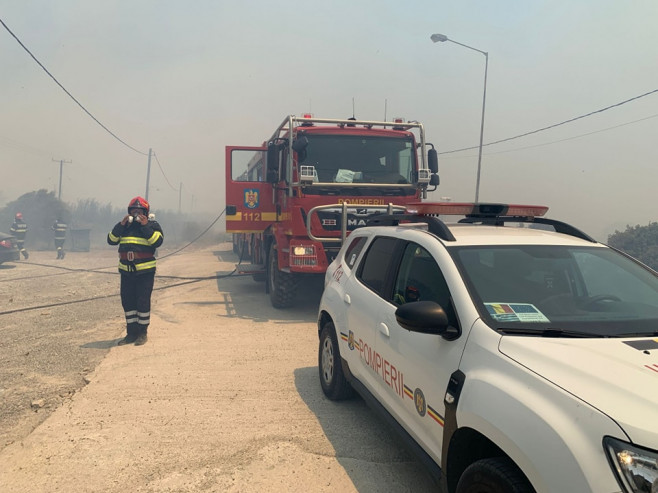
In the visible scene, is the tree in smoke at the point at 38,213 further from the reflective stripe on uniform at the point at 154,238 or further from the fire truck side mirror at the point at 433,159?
the fire truck side mirror at the point at 433,159

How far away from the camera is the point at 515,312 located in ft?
7.36

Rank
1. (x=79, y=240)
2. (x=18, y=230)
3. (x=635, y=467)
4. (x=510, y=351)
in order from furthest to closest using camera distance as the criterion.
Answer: (x=79, y=240), (x=18, y=230), (x=510, y=351), (x=635, y=467)

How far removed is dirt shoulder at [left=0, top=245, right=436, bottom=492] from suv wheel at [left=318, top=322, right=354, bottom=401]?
0.11 metres

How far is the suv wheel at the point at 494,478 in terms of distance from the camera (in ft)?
5.53

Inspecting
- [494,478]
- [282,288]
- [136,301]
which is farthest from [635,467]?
[282,288]

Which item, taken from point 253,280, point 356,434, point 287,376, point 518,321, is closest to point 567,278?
point 518,321

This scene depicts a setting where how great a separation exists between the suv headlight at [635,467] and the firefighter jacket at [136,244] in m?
5.60

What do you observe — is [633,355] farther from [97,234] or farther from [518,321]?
[97,234]

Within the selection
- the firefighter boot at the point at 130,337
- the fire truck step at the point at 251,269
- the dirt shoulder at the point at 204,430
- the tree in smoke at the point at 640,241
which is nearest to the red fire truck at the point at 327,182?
the fire truck step at the point at 251,269

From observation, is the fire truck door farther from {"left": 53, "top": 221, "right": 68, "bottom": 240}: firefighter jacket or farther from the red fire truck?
{"left": 53, "top": 221, "right": 68, "bottom": 240}: firefighter jacket

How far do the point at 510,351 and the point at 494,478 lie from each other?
0.50m

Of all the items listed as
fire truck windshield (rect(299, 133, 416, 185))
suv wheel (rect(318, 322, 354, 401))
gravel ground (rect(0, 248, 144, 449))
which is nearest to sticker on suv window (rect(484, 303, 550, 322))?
suv wheel (rect(318, 322, 354, 401))

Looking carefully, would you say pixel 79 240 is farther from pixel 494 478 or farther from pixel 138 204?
pixel 494 478

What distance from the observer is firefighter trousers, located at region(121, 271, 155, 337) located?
6.09 metres
